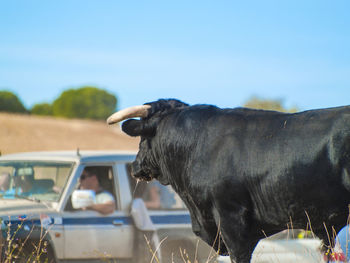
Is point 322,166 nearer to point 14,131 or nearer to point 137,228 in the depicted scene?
point 137,228

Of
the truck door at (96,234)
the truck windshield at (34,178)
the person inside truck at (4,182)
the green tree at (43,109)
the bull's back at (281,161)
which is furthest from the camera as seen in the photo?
the green tree at (43,109)

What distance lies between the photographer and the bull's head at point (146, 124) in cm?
454

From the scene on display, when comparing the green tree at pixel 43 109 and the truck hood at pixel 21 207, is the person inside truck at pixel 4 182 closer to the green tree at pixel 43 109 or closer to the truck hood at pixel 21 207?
the truck hood at pixel 21 207

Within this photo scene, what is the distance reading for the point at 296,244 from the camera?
765 cm

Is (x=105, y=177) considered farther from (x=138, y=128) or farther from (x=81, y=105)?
(x=81, y=105)

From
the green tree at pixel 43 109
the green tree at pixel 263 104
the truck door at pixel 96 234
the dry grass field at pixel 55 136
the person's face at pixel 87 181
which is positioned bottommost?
the green tree at pixel 43 109

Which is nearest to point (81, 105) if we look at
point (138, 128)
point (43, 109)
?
point (43, 109)

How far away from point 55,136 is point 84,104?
48.7 meters

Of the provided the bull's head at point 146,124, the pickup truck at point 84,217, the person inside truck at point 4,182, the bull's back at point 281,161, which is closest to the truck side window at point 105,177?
the pickup truck at point 84,217

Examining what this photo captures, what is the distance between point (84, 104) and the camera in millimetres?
101938

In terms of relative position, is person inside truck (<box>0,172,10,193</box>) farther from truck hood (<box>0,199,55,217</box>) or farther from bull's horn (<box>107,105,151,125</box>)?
bull's horn (<box>107,105,151,125</box>)

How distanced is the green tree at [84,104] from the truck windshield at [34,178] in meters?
90.7

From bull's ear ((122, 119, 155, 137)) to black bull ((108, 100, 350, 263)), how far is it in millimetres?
162

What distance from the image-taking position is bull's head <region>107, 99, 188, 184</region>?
454cm
